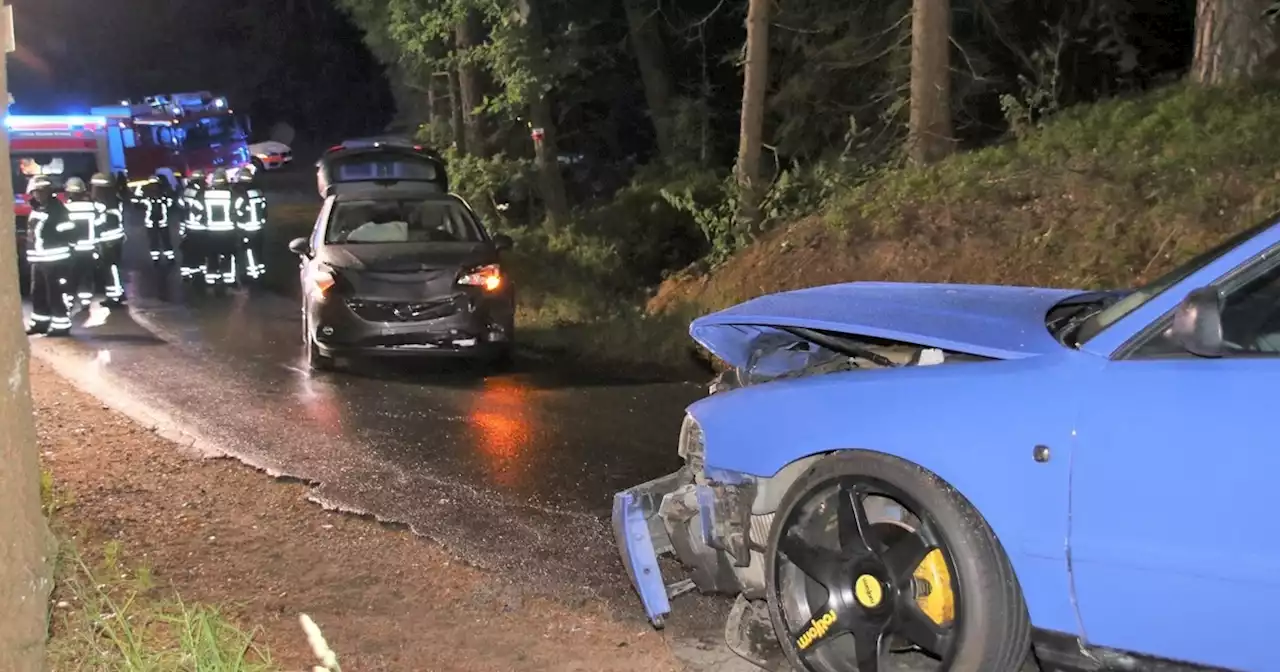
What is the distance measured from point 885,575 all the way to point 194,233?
1509cm

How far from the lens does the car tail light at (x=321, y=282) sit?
9977 mm

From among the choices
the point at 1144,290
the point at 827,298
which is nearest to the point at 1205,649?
the point at 1144,290

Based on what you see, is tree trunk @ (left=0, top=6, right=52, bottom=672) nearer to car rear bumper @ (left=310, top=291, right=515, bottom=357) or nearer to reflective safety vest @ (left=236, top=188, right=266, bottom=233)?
car rear bumper @ (left=310, top=291, right=515, bottom=357)

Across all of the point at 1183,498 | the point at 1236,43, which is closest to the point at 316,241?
the point at 1183,498

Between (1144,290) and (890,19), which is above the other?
(890,19)

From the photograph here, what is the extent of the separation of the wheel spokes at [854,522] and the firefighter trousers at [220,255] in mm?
14419

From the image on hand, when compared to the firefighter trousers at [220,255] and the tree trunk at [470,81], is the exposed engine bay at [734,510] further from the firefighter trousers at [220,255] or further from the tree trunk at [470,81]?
the tree trunk at [470,81]

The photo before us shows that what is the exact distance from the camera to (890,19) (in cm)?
1734

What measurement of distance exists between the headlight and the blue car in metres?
0.01

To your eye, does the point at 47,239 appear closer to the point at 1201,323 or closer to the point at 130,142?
Result: the point at 1201,323

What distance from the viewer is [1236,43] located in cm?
1212

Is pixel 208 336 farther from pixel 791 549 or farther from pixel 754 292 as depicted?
pixel 791 549

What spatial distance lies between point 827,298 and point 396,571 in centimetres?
229

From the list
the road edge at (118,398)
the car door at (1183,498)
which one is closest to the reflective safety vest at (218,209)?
the road edge at (118,398)
